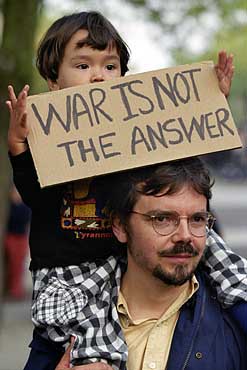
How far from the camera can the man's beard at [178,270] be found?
9.95ft

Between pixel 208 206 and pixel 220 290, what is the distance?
27 cm

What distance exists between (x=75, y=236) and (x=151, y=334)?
1.39ft

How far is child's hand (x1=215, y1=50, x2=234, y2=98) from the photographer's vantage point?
3.24 metres

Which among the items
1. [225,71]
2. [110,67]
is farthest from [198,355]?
[110,67]

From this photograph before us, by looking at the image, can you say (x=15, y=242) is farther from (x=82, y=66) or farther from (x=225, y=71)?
(x=225, y=71)

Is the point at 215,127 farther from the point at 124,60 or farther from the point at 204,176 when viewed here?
the point at 124,60

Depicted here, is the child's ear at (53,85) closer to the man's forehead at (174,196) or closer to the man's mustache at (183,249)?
the man's forehead at (174,196)

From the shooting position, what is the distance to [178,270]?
3047 millimetres

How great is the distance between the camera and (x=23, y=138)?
3.22 meters

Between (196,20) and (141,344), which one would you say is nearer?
(141,344)

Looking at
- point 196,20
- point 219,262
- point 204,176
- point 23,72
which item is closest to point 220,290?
point 219,262

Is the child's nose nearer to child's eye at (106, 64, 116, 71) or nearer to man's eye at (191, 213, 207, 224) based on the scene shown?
child's eye at (106, 64, 116, 71)

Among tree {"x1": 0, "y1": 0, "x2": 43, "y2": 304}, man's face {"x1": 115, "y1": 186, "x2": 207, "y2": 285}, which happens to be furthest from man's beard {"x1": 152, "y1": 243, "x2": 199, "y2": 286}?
tree {"x1": 0, "y1": 0, "x2": 43, "y2": 304}

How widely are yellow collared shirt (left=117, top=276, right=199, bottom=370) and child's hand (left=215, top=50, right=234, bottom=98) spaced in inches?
24.9
